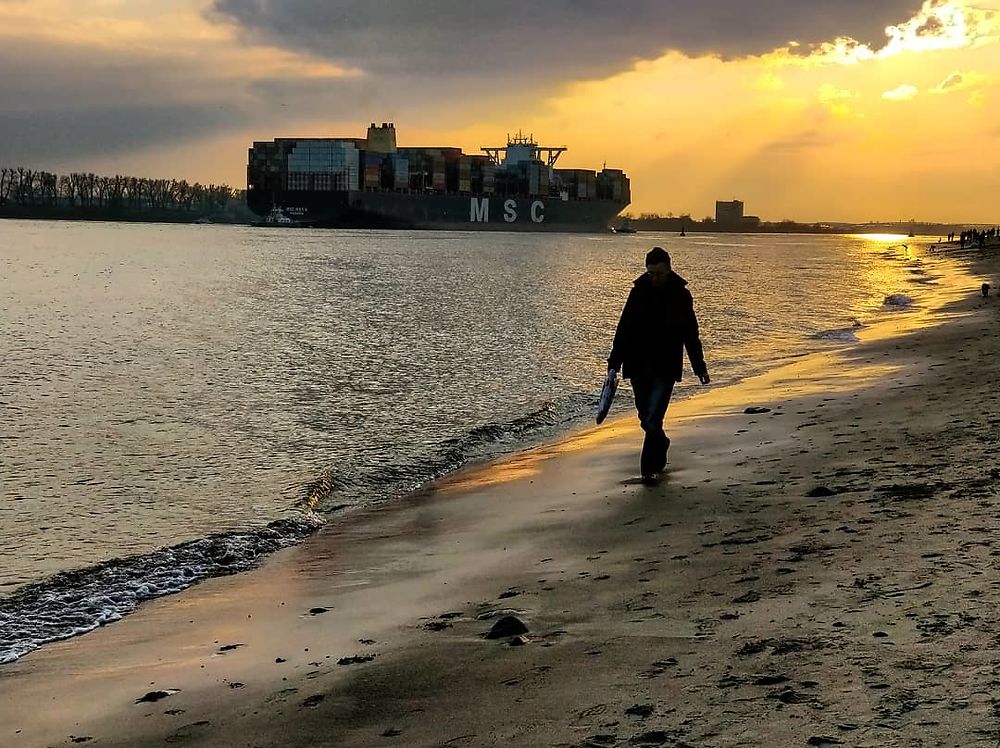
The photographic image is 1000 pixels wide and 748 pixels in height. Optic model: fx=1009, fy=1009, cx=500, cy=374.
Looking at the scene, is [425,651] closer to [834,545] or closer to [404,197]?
[834,545]

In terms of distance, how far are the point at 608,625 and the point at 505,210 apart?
153 metres

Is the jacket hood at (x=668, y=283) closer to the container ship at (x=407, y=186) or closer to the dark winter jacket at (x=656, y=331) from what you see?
the dark winter jacket at (x=656, y=331)

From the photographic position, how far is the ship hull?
144 metres

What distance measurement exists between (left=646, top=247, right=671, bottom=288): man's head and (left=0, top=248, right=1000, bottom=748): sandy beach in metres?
1.58

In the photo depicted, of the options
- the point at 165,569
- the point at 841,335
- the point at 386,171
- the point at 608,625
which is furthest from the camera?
the point at 386,171

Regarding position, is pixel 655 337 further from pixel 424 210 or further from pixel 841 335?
pixel 424 210

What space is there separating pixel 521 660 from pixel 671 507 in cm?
311

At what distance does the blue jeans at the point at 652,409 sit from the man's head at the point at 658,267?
2.47ft

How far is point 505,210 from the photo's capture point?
15550cm

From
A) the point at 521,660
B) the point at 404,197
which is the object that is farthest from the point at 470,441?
the point at 404,197

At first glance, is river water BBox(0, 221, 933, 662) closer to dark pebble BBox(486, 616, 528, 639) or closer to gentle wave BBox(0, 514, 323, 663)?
gentle wave BBox(0, 514, 323, 663)

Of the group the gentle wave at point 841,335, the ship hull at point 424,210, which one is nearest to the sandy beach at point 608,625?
Answer: the gentle wave at point 841,335

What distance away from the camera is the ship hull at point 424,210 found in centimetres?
14350

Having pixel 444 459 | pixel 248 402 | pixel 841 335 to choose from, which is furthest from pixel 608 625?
pixel 841 335
